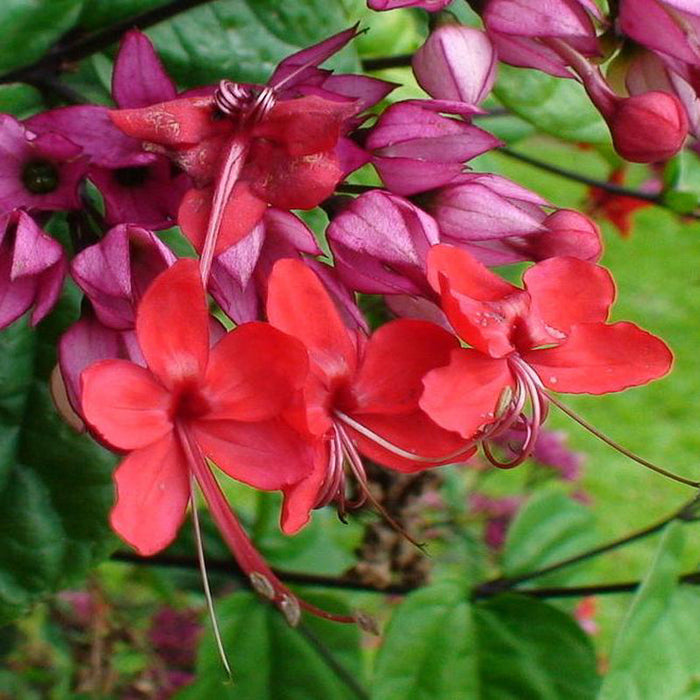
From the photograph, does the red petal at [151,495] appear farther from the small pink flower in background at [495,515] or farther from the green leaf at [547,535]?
the small pink flower in background at [495,515]

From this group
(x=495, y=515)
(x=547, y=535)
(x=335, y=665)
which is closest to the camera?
(x=335, y=665)

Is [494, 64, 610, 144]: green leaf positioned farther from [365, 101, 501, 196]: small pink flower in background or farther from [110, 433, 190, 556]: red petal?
Answer: [110, 433, 190, 556]: red petal

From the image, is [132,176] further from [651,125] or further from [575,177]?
[575,177]

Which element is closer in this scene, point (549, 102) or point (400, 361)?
point (400, 361)

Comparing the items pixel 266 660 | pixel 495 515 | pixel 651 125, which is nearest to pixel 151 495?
pixel 651 125

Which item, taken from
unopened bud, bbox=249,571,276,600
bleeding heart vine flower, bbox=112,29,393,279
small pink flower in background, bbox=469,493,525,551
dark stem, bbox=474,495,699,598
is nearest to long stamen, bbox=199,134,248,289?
bleeding heart vine flower, bbox=112,29,393,279

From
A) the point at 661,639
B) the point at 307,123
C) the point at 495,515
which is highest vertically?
the point at 307,123

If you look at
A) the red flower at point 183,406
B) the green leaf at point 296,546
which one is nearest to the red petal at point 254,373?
the red flower at point 183,406

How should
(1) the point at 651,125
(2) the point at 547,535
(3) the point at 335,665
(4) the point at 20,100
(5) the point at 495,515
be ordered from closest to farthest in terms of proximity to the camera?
(1) the point at 651,125
(4) the point at 20,100
(3) the point at 335,665
(2) the point at 547,535
(5) the point at 495,515
